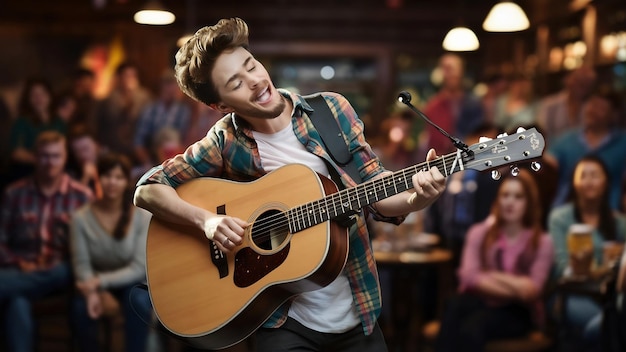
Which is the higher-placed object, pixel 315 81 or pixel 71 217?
pixel 315 81

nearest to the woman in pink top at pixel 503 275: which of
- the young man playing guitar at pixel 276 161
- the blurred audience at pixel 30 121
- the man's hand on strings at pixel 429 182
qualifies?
the young man playing guitar at pixel 276 161

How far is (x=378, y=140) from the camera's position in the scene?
912 cm

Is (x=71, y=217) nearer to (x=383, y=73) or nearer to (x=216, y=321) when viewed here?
(x=216, y=321)

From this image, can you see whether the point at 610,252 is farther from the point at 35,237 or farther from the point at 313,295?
the point at 35,237

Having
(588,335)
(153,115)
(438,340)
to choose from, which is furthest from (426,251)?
(153,115)

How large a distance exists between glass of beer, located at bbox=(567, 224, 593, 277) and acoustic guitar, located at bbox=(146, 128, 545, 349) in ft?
9.42

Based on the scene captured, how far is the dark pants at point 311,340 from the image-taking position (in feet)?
8.47

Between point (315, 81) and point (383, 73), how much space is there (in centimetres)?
89

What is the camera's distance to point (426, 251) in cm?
642

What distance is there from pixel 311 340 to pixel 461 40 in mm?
6539

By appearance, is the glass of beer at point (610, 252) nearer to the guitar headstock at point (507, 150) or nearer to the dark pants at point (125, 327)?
the dark pants at point (125, 327)

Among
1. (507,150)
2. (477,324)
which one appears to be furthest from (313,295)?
(477,324)

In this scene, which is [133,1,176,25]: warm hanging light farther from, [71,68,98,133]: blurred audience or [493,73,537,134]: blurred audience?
[493,73,537,134]: blurred audience

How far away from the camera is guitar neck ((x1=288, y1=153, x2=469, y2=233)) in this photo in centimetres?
243
